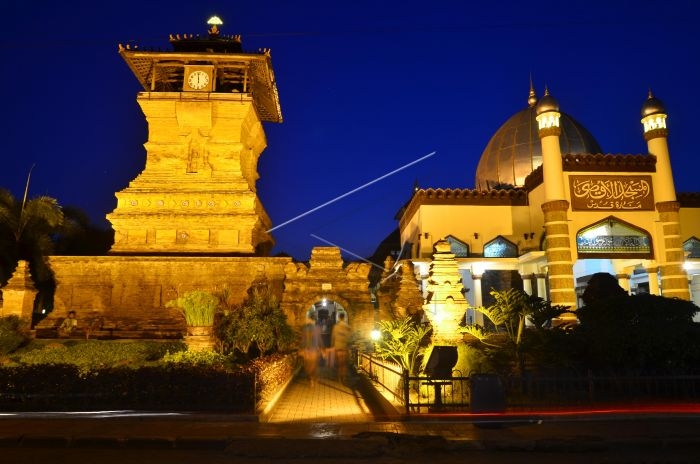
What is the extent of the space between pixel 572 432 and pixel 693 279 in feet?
90.7

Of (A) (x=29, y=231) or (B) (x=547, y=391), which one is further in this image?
(A) (x=29, y=231)

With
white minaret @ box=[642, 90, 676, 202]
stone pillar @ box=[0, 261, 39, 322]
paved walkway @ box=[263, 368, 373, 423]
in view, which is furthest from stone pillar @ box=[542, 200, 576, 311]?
stone pillar @ box=[0, 261, 39, 322]

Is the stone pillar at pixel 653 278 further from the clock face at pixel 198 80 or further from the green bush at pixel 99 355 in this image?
the clock face at pixel 198 80

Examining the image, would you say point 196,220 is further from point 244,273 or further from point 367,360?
point 367,360

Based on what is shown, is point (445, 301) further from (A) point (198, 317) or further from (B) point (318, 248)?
(B) point (318, 248)

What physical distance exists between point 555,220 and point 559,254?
1.64m

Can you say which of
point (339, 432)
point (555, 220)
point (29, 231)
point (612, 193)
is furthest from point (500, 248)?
point (29, 231)

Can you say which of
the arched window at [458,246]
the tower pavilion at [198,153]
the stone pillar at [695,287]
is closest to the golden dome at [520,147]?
the arched window at [458,246]

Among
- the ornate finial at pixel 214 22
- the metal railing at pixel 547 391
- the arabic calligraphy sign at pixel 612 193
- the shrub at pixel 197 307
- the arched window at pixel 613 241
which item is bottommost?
the metal railing at pixel 547 391

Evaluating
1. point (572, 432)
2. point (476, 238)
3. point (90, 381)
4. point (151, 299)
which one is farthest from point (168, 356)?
point (476, 238)

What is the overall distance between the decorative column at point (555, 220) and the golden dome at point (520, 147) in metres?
6.07

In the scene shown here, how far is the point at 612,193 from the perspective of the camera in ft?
81.5

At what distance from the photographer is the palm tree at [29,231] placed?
26.0 m

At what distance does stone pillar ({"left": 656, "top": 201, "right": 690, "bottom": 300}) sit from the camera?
23.6m
